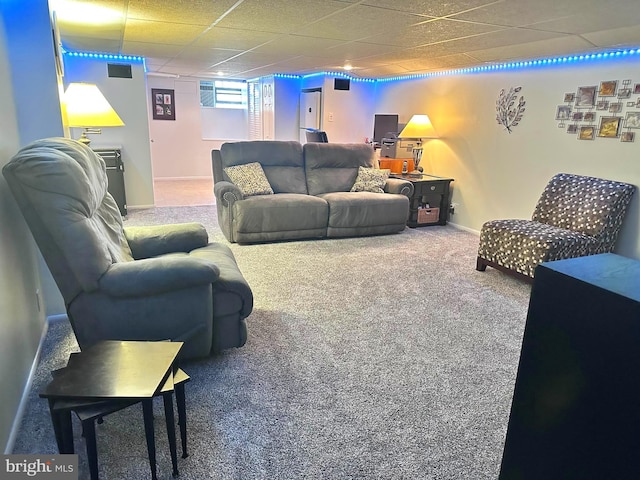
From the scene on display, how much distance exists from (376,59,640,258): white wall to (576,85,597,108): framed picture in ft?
0.18

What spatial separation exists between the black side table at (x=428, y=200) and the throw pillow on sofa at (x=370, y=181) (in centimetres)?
40

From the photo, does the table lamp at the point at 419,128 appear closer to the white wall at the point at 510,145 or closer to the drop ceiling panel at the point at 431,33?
the white wall at the point at 510,145

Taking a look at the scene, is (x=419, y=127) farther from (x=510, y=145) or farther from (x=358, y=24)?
(x=358, y=24)

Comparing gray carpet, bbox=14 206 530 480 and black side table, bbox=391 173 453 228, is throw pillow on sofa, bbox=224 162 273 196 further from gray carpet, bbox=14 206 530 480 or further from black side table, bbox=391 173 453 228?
black side table, bbox=391 173 453 228

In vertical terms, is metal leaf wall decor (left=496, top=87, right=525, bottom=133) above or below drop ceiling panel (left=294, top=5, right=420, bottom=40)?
below

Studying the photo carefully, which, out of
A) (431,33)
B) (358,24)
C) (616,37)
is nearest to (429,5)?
(358,24)

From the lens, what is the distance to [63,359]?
95.3 inches

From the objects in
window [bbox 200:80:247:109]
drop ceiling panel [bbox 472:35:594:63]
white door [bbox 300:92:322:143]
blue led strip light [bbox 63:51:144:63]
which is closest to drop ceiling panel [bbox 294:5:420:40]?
drop ceiling panel [bbox 472:35:594:63]

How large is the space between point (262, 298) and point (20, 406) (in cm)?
168

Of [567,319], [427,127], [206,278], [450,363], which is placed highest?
[427,127]

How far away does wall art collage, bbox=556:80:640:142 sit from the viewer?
3.71 meters

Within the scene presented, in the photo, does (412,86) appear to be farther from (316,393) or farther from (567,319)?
(567,319)

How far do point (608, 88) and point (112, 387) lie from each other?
4473mm

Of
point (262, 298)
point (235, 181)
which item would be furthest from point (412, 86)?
point (262, 298)
